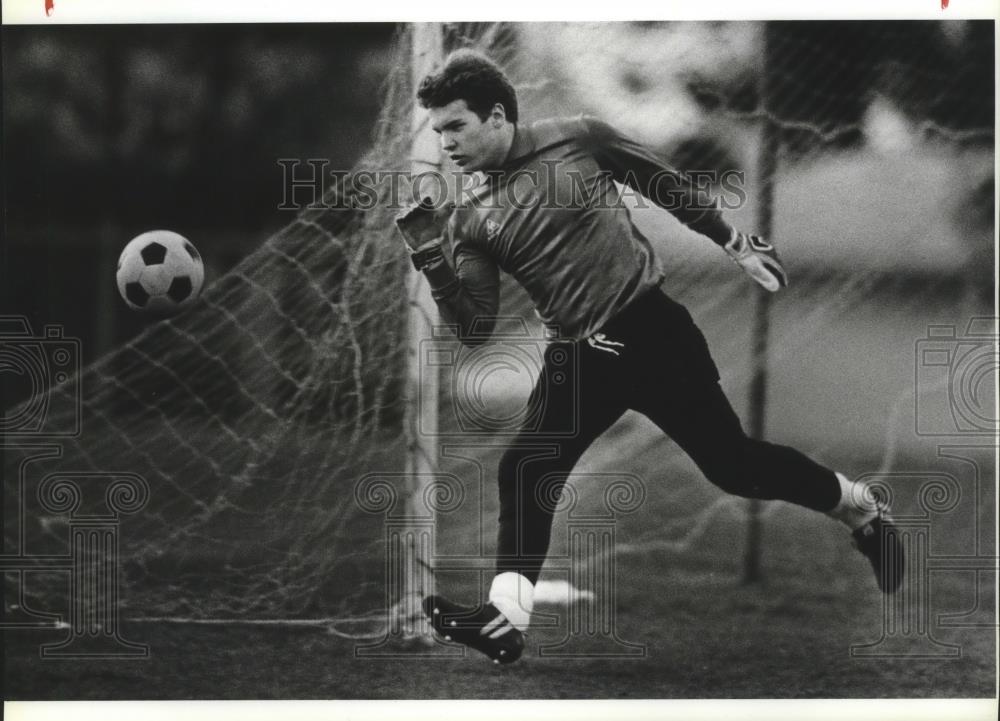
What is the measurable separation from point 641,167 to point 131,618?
7.18 ft

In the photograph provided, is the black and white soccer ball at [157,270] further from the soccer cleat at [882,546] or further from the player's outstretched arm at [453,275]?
the soccer cleat at [882,546]

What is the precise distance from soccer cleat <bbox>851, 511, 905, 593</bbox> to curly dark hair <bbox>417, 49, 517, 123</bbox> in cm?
175

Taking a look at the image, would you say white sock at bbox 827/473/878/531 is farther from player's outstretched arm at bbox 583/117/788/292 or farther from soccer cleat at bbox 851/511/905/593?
player's outstretched arm at bbox 583/117/788/292

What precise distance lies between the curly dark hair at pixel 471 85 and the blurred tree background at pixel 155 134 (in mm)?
180

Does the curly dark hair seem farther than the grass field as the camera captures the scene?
No

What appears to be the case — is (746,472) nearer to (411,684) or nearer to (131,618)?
(411,684)

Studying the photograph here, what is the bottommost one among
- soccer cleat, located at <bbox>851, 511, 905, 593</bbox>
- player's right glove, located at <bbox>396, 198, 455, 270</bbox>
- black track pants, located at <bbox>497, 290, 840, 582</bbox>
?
soccer cleat, located at <bbox>851, 511, 905, 593</bbox>

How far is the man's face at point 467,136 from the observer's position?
4.08m

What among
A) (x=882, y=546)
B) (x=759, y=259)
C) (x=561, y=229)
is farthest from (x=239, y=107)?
(x=882, y=546)

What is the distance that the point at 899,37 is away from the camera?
410 cm

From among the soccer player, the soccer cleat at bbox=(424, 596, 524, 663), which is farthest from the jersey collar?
the soccer cleat at bbox=(424, 596, 524, 663)

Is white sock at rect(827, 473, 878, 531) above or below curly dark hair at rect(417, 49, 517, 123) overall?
below

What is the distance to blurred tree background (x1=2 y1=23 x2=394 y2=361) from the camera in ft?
13.4

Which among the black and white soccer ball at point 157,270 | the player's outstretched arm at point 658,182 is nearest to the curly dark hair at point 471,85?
the player's outstretched arm at point 658,182
